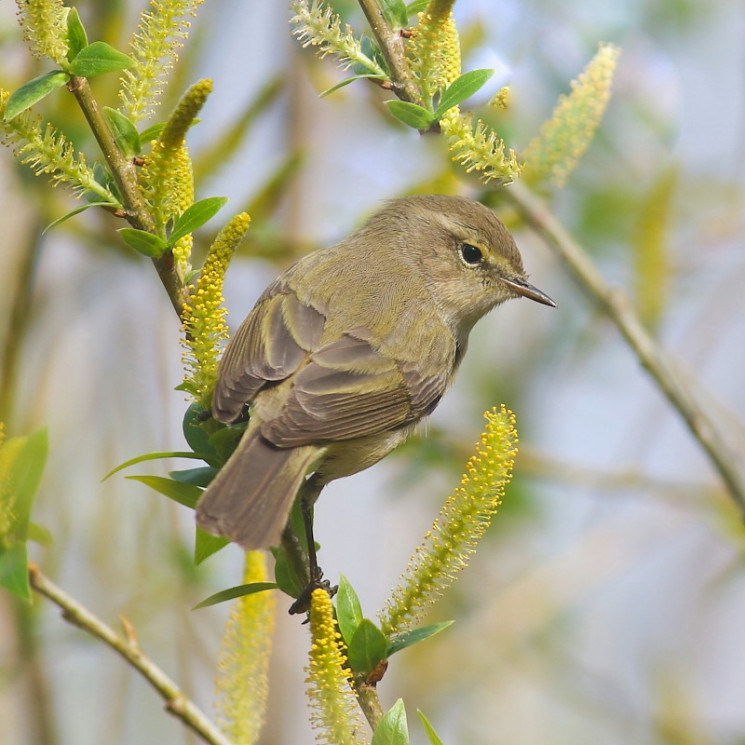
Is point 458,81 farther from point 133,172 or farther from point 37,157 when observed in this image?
point 37,157

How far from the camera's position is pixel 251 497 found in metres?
1.85

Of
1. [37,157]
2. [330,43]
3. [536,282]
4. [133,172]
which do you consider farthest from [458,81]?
[536,282]

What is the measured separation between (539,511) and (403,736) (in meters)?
2.82

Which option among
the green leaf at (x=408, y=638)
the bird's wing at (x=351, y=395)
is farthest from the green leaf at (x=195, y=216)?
the green leaf at (x=408, y=638)

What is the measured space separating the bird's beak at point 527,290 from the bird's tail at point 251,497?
1.24 meters

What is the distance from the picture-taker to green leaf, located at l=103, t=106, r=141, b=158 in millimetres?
1676

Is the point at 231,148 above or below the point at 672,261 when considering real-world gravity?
above

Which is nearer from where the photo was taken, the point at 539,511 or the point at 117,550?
the point at 117,550

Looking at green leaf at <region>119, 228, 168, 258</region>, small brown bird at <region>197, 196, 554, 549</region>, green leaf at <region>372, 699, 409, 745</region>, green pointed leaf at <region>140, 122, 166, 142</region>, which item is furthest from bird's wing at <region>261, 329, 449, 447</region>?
green leaf at <region>372, 699, 409, 745</region>

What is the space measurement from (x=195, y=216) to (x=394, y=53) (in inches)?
19.4

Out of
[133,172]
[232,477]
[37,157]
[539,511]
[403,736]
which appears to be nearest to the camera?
[403,736]

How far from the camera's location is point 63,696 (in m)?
4.70

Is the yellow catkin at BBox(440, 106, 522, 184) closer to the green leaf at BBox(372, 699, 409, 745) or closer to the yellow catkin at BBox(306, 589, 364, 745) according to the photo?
the yellow catkin at BBox(306, 589, 364, 745)

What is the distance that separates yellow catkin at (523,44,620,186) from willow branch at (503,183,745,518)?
43 centimetres
